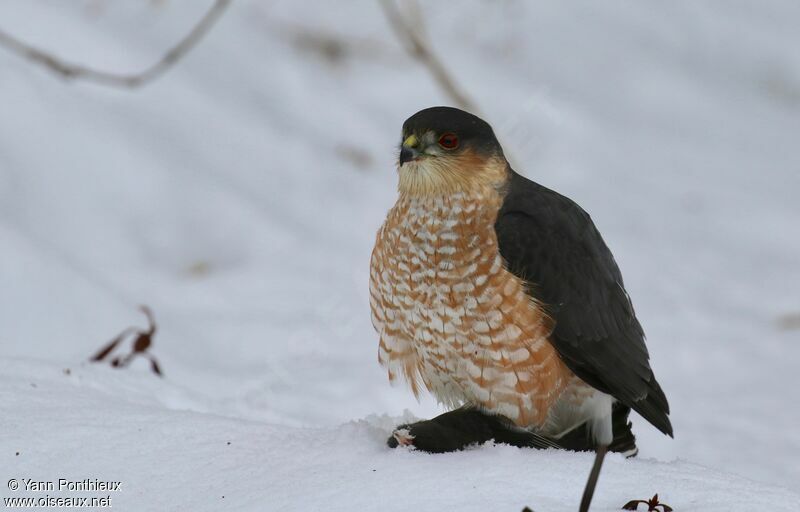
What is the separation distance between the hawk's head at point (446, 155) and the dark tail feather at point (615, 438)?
0.84 metres

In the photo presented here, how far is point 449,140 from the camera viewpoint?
3.47m

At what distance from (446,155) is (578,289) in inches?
23.1

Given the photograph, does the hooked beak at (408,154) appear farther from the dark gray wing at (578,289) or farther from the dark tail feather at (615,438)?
the dark tail feather at (615,438)

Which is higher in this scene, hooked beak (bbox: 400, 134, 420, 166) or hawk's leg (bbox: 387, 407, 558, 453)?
hooked beak (bbox: 400, 134, 420, 166)

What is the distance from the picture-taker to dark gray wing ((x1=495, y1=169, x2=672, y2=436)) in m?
3.29

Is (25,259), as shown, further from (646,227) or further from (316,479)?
(646,227)

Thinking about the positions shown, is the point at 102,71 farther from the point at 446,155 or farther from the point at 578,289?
the point at 578,289

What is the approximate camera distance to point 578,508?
2.67m

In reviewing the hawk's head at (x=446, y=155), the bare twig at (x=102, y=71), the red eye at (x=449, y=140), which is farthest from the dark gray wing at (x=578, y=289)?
the bare twig at (x=102, y=71)

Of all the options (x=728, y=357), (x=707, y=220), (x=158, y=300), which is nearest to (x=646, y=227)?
(x=707, y=220)

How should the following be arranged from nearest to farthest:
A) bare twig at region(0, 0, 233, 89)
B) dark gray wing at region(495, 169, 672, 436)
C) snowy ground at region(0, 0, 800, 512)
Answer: snowy ground at region(0, 0, 800, 512)
dark gray wing at region(495, 169, 672, 436)
bare twig at region(0, 0, 233, 89)

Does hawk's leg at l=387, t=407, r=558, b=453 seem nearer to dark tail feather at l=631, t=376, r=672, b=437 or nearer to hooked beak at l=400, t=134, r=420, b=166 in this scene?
dark tail feather at l=631, t=376, r=672, b=437

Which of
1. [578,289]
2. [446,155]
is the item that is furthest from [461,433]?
[446,155]

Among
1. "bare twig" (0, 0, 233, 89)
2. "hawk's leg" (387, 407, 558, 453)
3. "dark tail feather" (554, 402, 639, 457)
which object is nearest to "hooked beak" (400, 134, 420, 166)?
"hawk's leg" (387, 407, 558, 453)
